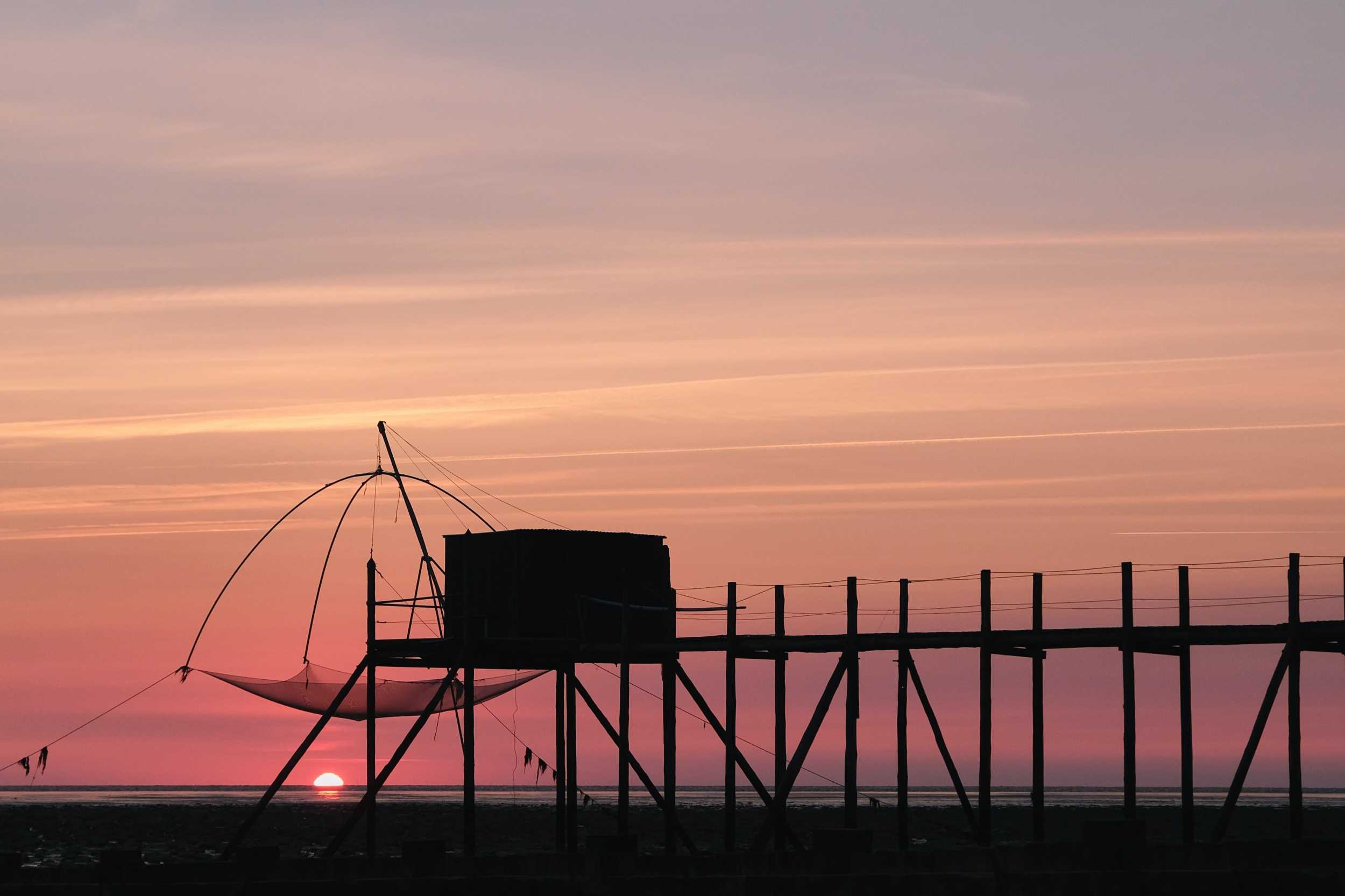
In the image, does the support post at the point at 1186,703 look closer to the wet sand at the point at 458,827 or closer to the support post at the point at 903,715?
the support post at the point at 903,715

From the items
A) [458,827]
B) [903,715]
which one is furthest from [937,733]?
[458,827]

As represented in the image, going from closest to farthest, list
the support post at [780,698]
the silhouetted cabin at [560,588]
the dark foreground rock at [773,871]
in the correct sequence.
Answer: the dark foreground rock at [773,871], the support post at [780,698], the silhouetted cabin at [560,588]

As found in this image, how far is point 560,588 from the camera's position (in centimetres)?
3397

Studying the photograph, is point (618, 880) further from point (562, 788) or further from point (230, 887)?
point (562, 788)

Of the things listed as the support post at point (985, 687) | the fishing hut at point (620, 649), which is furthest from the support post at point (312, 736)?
the support post at point (985, 687)

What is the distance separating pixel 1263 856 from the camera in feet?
73.2

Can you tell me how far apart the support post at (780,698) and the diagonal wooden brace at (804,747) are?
0.53 meters

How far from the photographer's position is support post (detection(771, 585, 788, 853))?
31703 millimetres

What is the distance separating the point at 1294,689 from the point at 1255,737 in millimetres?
936

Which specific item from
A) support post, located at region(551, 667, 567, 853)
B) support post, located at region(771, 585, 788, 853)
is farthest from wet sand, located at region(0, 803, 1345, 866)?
support post, located at region(771, 585, 788, 853)

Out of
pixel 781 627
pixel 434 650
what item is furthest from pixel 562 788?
pixel 781 627

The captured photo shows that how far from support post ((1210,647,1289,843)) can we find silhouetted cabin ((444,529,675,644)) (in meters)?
11.3

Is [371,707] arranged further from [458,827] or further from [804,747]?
[458,827]

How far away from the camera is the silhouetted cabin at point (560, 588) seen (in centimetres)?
3391
